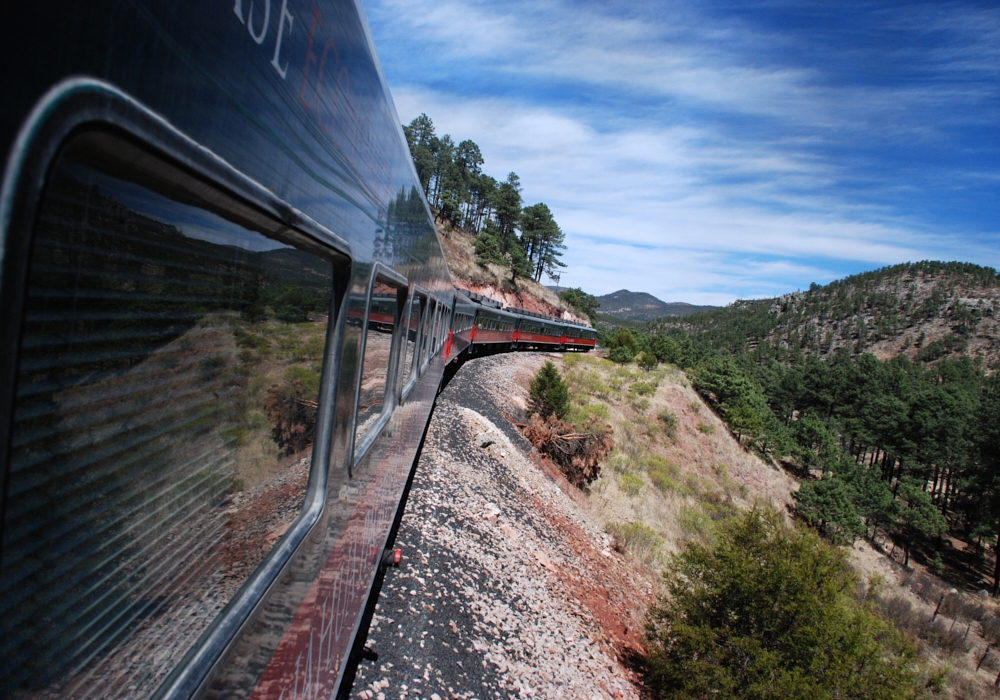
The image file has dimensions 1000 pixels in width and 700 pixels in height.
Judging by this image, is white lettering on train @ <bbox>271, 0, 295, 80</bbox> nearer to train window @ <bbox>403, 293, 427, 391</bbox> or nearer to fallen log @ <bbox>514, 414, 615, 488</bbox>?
train window @ <bbox>403, 293, 427, 391</bbox>

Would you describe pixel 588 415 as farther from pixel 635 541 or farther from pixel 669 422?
pixel 635 541

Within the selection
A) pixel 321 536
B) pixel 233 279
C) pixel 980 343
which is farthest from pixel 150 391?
pixel 980 343

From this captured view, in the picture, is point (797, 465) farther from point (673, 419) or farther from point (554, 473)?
point (554, 473)

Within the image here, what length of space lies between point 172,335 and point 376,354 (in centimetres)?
209

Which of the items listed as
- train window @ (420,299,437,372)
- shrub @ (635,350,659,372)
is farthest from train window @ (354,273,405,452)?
shrub @ (635,350,659,372)

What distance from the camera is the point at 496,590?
6.52 meters

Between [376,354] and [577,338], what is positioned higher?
[577,338]

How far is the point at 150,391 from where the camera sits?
100 cm

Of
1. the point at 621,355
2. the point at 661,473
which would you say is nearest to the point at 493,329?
the point at 661,473

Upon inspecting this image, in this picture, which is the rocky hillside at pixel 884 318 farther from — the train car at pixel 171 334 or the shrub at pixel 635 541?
the train car at pixel 171 334

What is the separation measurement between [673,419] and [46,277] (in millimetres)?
32721

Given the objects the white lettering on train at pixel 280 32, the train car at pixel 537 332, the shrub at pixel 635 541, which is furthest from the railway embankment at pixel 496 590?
the train car at pixel 537 332

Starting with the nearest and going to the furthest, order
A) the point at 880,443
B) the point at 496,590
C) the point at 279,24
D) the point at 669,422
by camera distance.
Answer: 1. the point at 279,24
2. the point at 496,590
3. the point at 669,422
4. the point at 880,443

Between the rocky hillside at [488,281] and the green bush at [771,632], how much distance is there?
129ft
